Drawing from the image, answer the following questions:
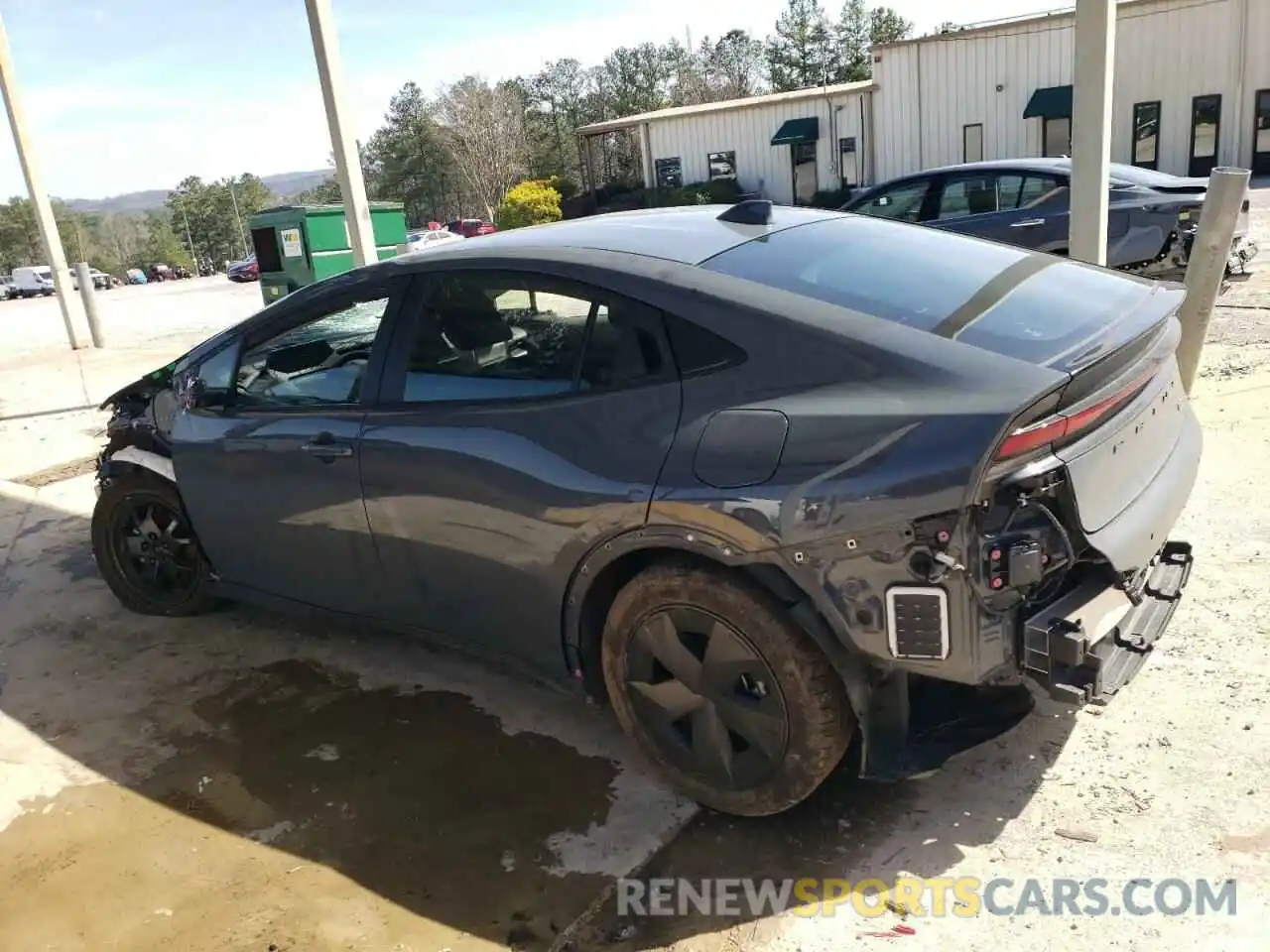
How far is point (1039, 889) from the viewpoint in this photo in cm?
250

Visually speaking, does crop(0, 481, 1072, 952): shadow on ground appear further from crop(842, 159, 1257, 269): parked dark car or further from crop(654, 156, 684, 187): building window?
crop(654, 156, 684, 187): building window

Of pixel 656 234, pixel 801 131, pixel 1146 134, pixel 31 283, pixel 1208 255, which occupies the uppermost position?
pixel 801 131

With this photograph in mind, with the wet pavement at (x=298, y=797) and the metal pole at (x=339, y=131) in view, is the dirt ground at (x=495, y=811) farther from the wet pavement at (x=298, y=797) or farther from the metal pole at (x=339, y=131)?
the metal pole at (x=339, y=131)

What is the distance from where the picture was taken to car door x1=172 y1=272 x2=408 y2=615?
344 cm

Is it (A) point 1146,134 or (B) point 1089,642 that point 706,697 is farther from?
(A) point 1146,134

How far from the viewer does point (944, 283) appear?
2955 millimetres

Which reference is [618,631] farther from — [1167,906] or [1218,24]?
[1218,24]

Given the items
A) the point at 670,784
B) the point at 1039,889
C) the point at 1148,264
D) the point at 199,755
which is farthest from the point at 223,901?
the point at 1148,264

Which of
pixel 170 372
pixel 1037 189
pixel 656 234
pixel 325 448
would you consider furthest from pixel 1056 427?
pixel 1037 189

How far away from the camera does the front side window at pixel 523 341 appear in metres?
2.83

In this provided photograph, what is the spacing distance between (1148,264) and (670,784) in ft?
27.7

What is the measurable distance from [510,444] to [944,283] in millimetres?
1370

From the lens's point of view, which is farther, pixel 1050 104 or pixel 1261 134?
pixel 1261 134

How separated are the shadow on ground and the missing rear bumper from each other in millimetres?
523
